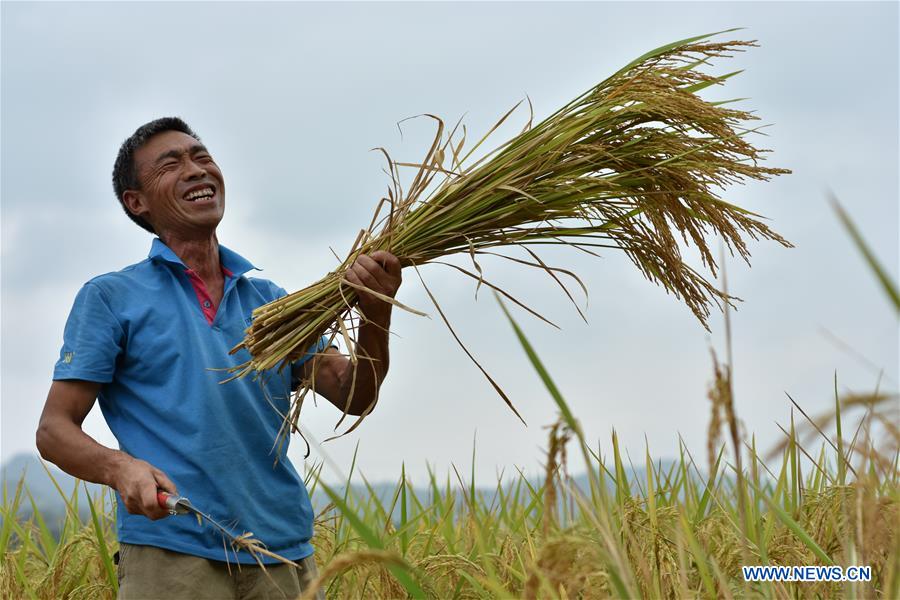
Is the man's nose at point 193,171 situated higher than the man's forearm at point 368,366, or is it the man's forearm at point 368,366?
the man's nose at point 193,171

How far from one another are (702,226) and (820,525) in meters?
0.86

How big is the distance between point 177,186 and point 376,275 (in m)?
0.98

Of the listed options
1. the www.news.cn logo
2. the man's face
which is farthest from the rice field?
the man's face

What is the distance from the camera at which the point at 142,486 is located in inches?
94.3

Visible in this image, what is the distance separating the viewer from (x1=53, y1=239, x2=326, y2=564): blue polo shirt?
2680 millimetres

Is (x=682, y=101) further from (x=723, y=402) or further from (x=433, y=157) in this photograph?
(x=723, y=402)

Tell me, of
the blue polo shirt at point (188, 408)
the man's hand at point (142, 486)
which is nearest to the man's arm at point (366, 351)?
the blue polo shirt at point (188, 408)

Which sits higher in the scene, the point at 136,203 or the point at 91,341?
the point at 136,203

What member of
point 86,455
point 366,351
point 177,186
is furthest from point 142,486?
point 177,186

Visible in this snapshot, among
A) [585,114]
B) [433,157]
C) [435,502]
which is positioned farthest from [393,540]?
[585,114]

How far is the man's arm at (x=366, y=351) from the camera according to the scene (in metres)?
2.51

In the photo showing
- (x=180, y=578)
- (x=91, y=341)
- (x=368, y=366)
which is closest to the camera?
(x=180, y=578)

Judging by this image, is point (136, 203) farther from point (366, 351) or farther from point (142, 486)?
point (142, 486)

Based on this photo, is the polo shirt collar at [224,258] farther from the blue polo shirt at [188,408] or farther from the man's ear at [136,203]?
the man's ear at [136,203]
